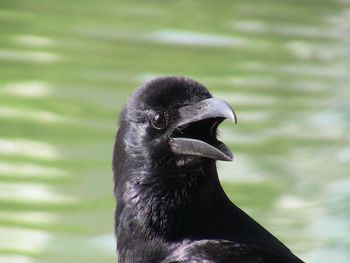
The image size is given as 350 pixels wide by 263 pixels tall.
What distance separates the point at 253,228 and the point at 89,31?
815cm

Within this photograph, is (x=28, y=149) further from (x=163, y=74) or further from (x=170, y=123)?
(x=170, y=123)

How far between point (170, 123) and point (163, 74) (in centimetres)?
570

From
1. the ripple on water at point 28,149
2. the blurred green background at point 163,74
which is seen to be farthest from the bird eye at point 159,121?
the ripple on water at point 28,149

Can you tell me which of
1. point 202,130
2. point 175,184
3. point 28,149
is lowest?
point 175,184

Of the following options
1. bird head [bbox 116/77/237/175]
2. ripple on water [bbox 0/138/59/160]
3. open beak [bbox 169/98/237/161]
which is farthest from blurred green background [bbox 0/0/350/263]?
open beak [bbox 169/98/237/161]

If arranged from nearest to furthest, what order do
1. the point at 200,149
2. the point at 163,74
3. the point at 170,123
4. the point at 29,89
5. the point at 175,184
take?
the point at 200,149, the point at 175,184, the point at 170,123, the point at 29,89, the point at 163,74

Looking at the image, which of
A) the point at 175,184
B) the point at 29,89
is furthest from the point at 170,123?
the point at 29,89

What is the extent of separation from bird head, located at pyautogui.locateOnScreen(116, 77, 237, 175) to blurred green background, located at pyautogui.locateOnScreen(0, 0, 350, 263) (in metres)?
2.34

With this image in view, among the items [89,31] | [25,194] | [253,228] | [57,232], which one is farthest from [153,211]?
[89,31]

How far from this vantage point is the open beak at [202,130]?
5.50 metres

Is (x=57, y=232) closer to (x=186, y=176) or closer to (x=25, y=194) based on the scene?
(x=25, y=194)

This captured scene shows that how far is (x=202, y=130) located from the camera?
5797 millimetres

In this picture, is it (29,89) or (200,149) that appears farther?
(29,89)

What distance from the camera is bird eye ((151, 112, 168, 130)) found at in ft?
19.0
